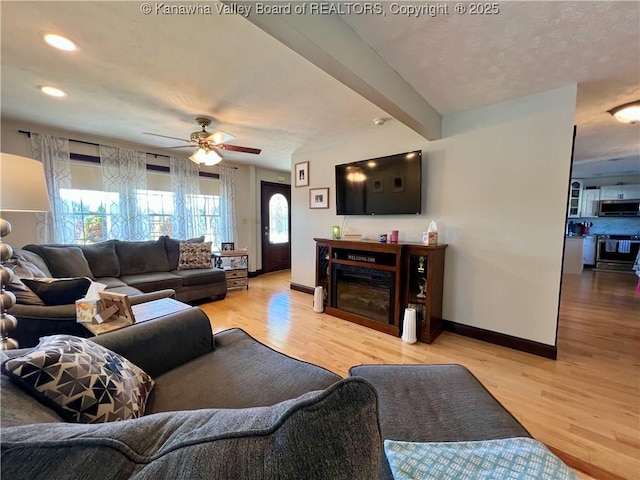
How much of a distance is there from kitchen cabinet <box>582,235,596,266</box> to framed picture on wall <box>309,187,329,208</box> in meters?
6.74

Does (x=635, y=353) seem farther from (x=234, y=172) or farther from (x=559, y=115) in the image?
(x=234, y=172)

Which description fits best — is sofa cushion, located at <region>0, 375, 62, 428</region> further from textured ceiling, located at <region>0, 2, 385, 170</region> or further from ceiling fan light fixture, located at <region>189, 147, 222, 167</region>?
ceiling fan light fixture, located at <region>189, 147, 222, 167</region>

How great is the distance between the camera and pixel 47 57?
75.4 inches

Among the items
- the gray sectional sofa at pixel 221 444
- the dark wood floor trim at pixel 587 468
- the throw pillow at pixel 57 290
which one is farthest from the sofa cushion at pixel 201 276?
the dark wood floor trim at pixel 587 468

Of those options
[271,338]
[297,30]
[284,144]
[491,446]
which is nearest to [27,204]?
[297,30]

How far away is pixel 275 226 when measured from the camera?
243 inches

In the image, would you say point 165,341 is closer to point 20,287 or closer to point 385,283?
point 20,287

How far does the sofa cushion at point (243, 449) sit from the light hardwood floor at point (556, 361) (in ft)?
5.77

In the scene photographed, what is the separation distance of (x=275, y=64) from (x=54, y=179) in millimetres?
3464

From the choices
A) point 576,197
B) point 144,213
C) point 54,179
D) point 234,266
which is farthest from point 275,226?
point 576,197

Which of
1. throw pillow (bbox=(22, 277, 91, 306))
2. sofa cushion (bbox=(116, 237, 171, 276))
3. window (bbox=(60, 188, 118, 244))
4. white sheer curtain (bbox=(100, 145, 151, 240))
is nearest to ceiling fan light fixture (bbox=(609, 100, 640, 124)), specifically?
throw pillow (bbox=(22, 277, 91, 306))

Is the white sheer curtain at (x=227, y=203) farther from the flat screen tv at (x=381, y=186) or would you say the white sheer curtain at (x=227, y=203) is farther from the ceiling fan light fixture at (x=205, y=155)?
the flat screen tv at (x=381, y=186)

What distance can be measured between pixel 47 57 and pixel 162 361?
2325mm

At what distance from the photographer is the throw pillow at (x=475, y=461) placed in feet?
2.09
